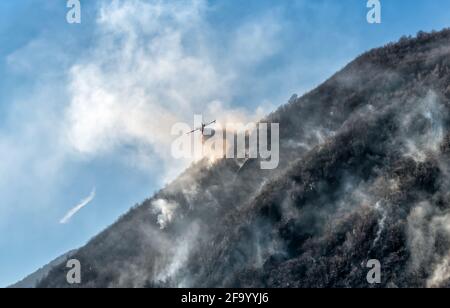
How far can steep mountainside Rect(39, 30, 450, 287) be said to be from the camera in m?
67.2

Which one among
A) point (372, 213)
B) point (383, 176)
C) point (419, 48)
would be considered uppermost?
point (419, 48)

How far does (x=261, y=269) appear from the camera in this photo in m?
72.2

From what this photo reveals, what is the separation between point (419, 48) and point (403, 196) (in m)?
53.5

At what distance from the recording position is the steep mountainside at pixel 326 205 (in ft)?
220

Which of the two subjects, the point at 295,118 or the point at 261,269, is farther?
the point at 295,118

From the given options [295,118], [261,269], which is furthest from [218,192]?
[261,269]

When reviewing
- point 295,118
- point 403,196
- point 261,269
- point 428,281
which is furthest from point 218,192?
point 428,281

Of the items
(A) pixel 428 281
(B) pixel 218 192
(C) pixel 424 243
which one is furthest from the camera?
(B) pixel 218 192

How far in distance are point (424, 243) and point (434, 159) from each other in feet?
48.5

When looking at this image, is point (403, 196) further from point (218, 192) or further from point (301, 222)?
point (218, 192)

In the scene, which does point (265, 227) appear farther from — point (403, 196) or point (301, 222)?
point (403, 196)

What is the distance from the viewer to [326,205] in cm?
7956
